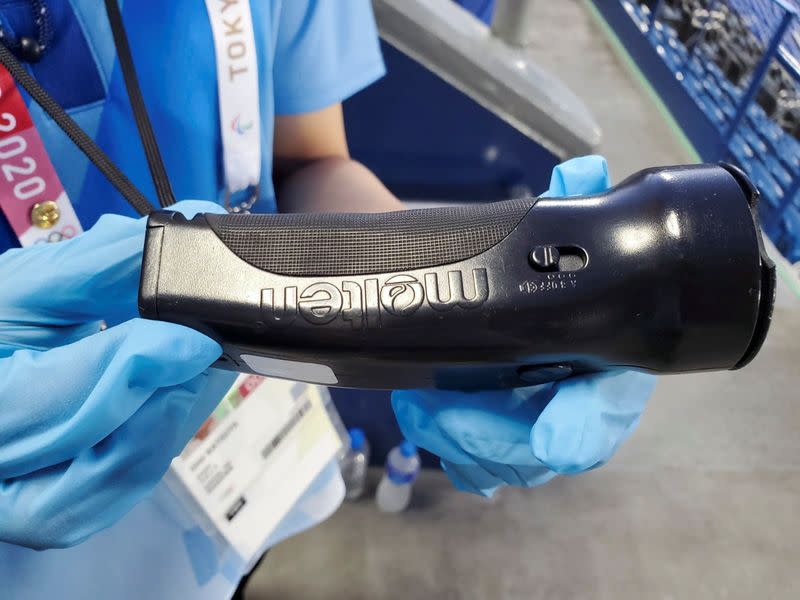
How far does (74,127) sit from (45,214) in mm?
93

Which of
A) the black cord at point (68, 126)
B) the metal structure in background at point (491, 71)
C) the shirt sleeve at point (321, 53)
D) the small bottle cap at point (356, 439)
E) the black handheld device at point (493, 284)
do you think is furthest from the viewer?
the small bottle cap at point (356, 439)

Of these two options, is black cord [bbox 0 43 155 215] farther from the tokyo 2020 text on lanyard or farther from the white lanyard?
the white lanyard

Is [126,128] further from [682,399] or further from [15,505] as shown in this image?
[682,399]

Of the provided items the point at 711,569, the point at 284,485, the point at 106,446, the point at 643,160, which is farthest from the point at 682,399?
the point at 106,446

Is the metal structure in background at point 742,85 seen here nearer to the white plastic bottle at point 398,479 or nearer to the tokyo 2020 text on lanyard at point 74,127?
the tokyo 2020 text on lanyard at point 74,127

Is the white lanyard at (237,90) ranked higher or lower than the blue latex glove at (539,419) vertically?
higher

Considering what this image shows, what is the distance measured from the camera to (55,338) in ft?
1.49

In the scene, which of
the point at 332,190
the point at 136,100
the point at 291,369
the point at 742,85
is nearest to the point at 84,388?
the point at 291,369

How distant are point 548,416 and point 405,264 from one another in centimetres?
14

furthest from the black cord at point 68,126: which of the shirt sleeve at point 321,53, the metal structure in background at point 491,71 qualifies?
the metal structure in background at point 491,71

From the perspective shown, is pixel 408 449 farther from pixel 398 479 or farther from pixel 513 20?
pixel 513 20

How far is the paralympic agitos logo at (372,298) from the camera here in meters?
0.36

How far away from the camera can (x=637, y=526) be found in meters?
1.10

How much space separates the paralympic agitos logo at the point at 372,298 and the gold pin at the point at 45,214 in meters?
0.27
